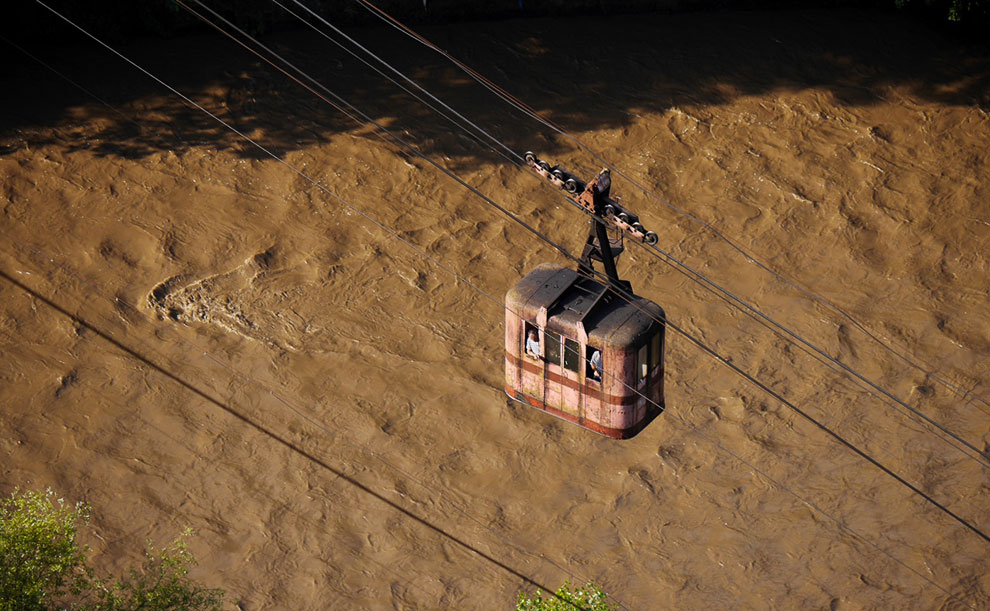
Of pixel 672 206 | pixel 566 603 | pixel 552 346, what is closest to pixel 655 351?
pixel 552 346

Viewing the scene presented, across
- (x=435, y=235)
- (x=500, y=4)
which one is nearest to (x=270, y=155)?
(x=435, y=235)

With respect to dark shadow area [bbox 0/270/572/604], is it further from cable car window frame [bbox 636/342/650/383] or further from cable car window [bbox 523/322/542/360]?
cable car window frame [bbox 636/342/650/383]

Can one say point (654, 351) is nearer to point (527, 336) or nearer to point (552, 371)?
point (552, 371)

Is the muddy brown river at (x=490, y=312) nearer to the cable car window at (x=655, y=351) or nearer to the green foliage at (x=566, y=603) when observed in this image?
the cable car window at (x=655, y=351)

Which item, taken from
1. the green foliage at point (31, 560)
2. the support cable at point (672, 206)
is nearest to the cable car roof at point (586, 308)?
the green foliage at point (31, 560)

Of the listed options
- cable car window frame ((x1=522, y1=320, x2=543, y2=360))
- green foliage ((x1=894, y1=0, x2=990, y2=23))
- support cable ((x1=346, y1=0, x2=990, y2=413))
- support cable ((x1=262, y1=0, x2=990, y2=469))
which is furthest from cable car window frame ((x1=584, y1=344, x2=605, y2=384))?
green foliage ((x1=894, y1=0, x2=990, y2=23))

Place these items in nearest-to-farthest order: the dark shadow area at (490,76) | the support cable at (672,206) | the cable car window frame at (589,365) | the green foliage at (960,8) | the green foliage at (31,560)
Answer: the green foliage at (31,560) < the cable car window frame at (589,365) < the support cable at (672,206) < the dark shadow area at (490,76) < the green foliage at (960,8)
